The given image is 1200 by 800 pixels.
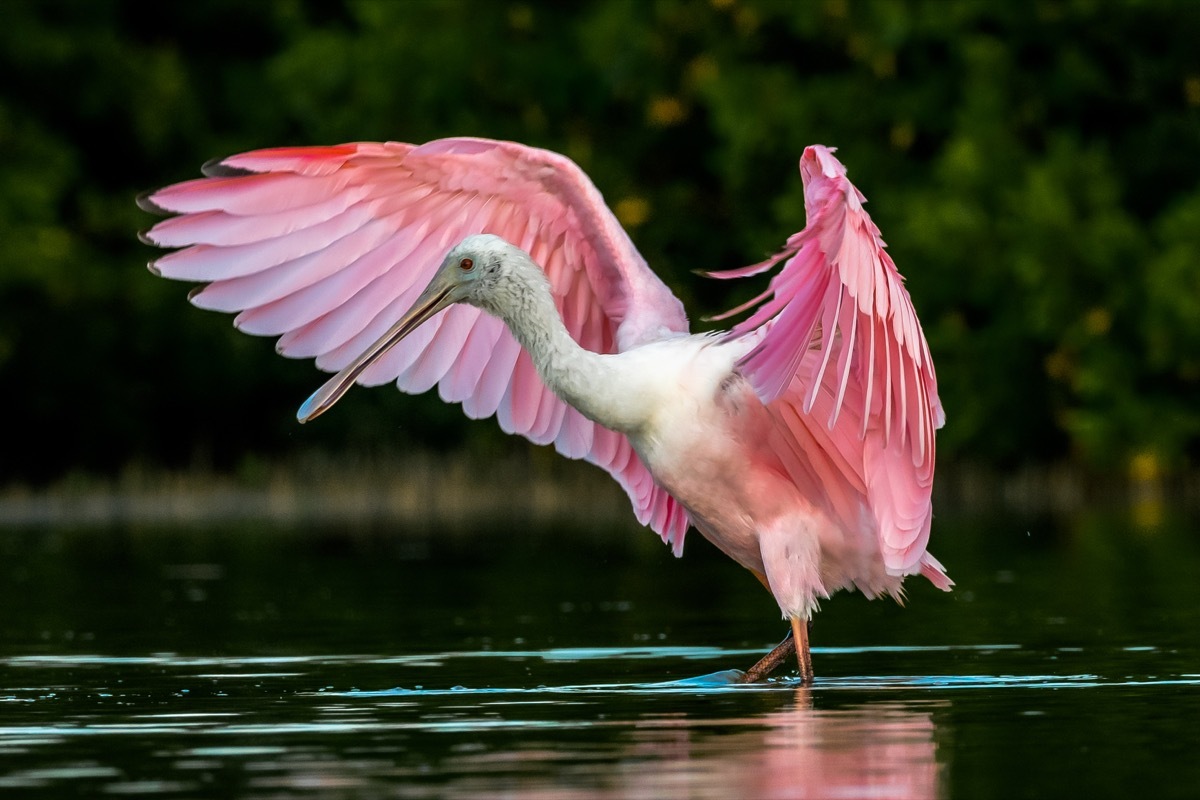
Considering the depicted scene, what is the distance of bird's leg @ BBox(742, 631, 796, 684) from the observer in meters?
10.1

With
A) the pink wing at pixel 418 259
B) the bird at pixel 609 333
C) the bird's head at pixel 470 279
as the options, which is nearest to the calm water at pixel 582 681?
the bird at pixel 609 333

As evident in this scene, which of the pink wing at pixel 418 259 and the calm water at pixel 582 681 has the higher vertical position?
the pink wing at pixel 418 259

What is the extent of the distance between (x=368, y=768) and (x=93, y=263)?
2679 centimetres

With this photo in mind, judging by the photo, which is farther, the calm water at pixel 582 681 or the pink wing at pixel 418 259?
the pink wing at pixel 418 259

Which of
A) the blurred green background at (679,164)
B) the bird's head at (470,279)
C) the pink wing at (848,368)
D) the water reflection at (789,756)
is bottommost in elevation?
the water reflection at (789,756)

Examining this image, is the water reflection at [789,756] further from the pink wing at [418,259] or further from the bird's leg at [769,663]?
the pink wing at [418,259]

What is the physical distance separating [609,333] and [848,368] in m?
2.57

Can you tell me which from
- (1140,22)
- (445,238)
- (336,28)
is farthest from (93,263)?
(445,238)

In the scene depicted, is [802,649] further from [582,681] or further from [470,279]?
[470,279]

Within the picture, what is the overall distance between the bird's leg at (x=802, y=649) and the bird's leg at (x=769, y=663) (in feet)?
0.26

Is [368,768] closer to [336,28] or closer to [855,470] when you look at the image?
[855,470]

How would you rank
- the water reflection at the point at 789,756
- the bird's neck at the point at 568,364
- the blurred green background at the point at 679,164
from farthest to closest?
the blurred green background at the point at 679,164
the bird's neck at the point at 568,364
the water reflection at the point at 789,756

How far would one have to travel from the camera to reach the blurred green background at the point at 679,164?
94.5 feet

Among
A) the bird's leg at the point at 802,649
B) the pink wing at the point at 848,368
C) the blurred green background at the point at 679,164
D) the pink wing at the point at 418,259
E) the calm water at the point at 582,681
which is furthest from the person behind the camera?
the blurred green background at the point at 679,164
